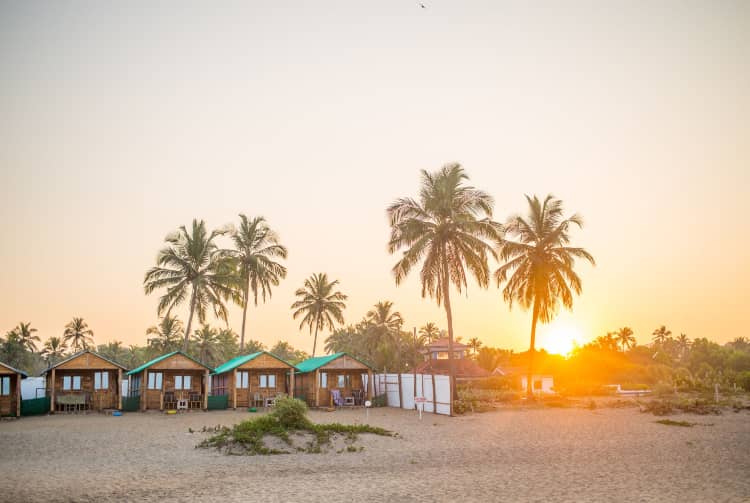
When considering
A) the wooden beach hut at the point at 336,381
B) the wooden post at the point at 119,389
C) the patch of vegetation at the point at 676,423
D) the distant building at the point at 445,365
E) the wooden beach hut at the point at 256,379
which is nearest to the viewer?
the patch of vegetation at the point at 676,423

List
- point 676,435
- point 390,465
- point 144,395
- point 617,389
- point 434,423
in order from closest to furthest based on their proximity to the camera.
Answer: point 390,465 < point 676,435 < point 434,423 < point 144,395 < point 617,389

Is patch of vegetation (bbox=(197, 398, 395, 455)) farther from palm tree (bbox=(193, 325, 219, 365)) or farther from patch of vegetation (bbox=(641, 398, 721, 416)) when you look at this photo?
palm tree (bbox=(193, 325, 219, 365))

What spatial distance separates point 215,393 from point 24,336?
54998 millimetres

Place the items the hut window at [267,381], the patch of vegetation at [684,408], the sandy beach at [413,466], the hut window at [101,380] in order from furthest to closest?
the hut window at [267,381] < the hut window at [101,380] < the patch of vegetation at [684,408] < the sandy beach at [413,466]

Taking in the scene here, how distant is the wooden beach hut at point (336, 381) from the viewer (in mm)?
41656

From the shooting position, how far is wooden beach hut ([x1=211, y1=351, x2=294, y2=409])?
4069 centimetres

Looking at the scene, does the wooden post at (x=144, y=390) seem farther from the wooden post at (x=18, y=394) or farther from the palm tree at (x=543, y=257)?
the palm tree at (x=543, y=257)

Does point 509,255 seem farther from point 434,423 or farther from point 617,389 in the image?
point 617,389

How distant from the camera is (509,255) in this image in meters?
42.8

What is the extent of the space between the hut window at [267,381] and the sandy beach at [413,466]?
44.2 ft

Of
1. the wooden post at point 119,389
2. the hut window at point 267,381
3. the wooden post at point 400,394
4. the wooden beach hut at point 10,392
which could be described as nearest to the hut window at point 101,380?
the wooden post at point 119,389

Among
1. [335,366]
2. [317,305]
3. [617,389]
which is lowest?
[617,389]

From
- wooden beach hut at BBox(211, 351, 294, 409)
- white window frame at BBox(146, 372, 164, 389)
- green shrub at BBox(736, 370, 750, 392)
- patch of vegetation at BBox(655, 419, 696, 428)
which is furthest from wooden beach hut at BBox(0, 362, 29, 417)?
green shrub at BBox(736, 370, 750, 392)

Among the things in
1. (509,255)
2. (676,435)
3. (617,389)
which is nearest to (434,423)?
(676,435)
